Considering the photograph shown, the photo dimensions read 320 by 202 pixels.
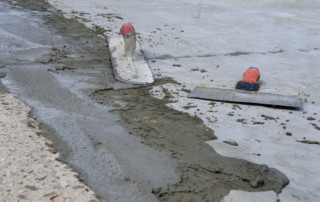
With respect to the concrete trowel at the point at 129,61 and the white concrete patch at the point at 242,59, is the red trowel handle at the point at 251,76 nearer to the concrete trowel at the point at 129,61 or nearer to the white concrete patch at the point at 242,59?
the white concrete patch at the point at 242,59

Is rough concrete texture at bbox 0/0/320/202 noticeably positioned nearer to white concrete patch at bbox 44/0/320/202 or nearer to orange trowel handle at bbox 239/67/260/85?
white concrete patch at bbox 44/0/320/202

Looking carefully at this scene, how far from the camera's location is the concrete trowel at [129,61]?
4.21 metres

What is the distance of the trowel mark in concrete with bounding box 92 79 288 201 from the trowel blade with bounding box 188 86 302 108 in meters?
0.45

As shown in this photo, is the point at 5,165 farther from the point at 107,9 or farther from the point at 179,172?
the point at 107,9

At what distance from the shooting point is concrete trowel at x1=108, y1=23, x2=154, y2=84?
421 cm

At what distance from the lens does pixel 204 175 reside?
2508mm

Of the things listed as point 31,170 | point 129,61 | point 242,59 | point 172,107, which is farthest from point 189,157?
point 242,59

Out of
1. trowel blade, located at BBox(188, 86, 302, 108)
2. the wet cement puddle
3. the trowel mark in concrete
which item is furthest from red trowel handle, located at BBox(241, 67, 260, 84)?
the trowel mark in concrete

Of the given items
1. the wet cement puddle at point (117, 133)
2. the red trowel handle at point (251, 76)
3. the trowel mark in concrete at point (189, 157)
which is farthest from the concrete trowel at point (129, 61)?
the red trowel handle at point (251, 76)

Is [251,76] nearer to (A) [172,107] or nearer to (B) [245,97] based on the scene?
(B) [245,97]

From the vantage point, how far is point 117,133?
9.73ft

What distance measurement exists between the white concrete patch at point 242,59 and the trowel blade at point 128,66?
154 mm

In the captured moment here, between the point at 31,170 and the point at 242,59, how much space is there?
356cm

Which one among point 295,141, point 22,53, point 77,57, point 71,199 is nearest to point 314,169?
point 295,141
